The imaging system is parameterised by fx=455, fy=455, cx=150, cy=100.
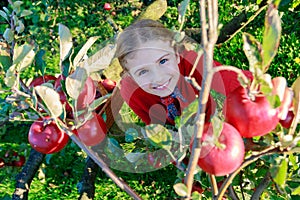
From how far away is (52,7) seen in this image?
10.5 ft

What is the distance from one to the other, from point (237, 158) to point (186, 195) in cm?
9

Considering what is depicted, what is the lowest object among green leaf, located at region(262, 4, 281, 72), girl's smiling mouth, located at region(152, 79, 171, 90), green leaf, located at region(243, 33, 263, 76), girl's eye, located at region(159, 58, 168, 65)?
girl's smiling mouth, located at region(152, 79, 171, 90)

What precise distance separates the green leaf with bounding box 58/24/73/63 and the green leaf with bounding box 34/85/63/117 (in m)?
0.13

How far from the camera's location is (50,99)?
0.79 m

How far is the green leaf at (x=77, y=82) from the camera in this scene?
31.3 inches

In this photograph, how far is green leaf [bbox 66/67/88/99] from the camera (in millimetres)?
795

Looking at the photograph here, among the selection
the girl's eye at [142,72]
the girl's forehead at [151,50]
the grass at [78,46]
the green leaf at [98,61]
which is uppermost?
the green leaf at [98,61]

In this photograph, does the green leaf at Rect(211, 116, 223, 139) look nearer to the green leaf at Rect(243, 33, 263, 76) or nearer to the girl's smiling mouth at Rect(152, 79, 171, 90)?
the green leaf at Rect(243, 33, 263, 76)

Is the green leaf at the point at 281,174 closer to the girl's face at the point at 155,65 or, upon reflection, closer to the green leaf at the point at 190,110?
the green leaf at the point at 190,110

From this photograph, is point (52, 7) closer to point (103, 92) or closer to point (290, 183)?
point (103, 92)

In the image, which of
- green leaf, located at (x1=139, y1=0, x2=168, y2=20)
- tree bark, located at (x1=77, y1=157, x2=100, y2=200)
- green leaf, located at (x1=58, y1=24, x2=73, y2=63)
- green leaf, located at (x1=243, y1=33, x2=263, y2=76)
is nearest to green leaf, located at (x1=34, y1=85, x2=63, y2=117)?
green leaf, located at (x1=58, y1=24, x2=73, y2=63)

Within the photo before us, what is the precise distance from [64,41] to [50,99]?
0.55ft

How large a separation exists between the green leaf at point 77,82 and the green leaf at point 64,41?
0.38 ft

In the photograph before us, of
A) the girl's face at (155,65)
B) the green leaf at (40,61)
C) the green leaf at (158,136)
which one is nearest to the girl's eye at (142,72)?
the girl's face at (155,65)
